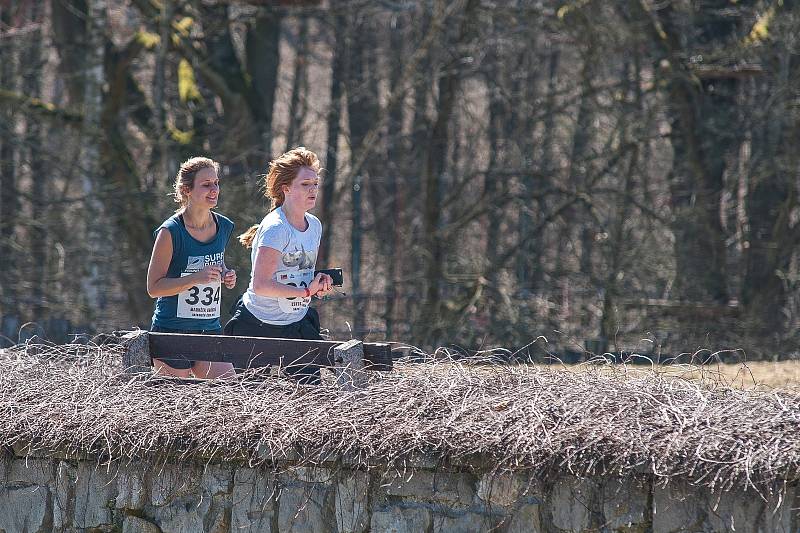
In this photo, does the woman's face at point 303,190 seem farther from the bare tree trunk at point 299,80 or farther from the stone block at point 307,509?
the bare tree trunk at point 299,80

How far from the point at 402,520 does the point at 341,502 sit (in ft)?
0.82

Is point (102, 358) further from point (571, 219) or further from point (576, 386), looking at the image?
point (571, 219)

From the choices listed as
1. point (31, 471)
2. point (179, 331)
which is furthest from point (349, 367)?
point (31, 471)

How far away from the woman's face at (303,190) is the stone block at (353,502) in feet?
4.46

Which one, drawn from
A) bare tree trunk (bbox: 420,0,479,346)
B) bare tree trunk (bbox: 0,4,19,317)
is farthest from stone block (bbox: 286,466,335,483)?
bare tree trunk (bbox: 0,4,19,317)

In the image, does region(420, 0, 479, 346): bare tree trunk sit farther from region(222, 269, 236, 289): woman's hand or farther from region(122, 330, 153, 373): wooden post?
region(122, 330, 153, 373): wooden post

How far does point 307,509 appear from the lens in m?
4.77

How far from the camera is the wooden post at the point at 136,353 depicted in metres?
5.45

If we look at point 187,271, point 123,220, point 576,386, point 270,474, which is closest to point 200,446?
point 270,474

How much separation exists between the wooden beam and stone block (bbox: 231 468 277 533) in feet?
1.87

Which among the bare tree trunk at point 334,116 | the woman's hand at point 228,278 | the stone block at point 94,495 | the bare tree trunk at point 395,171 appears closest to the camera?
the stone block at point 94,495

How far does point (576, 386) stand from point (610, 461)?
568 millimetres

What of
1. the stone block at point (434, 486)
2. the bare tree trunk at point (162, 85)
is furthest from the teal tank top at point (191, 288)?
the bare tree trunk at point (162, 85)

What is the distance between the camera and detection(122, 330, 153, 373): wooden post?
545 centimetres
